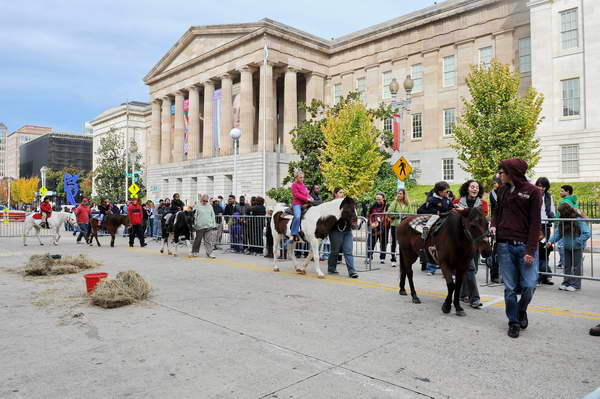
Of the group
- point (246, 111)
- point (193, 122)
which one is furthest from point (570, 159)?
point (193, 122)

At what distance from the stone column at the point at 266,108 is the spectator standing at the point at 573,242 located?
37477 millimetres

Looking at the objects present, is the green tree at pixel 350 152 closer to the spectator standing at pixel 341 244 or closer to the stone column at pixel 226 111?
the spectator standing at pixel 341 244

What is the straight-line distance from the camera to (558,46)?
102 feet

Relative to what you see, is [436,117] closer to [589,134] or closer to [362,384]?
[589,134]

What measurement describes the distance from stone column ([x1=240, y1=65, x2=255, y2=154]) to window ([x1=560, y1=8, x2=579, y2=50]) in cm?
2993

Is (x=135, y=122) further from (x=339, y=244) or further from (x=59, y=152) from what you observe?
(x=339, y=244)

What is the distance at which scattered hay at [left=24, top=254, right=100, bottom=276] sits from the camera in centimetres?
1001

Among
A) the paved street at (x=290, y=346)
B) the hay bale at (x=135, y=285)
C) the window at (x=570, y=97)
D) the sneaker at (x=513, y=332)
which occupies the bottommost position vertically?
the paved street at (x=290, y=346)

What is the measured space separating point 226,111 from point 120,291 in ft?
149

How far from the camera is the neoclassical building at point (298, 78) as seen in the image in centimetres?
3972

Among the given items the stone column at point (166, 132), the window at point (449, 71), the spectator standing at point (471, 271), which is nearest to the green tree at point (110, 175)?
the stone column at point (166, 132)

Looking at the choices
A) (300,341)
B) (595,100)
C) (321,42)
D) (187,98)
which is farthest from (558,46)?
(187,98)

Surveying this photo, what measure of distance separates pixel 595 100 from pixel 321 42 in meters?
29.5

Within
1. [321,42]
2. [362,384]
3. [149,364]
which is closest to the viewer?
[362,384]
